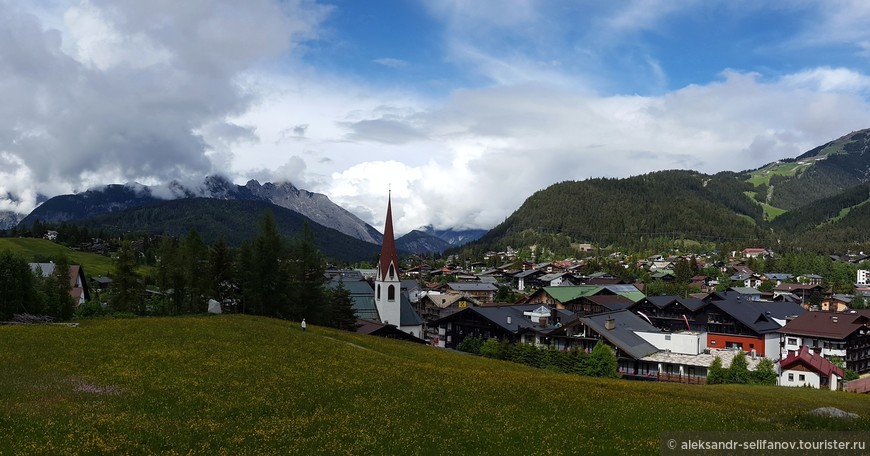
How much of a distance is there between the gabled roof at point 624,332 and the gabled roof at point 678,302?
20927 millimetres

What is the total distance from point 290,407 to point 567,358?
5035cm

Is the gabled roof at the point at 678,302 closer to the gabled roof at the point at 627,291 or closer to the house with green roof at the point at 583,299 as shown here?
the house with green roof at the point at 583,299

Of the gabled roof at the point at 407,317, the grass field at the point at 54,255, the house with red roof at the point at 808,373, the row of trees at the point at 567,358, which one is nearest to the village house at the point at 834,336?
the house with red roof at the point at 808,373

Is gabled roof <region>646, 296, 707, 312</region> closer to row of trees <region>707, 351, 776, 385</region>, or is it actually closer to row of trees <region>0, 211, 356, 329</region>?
row of trees <region>707, 351, 776, 385</region>

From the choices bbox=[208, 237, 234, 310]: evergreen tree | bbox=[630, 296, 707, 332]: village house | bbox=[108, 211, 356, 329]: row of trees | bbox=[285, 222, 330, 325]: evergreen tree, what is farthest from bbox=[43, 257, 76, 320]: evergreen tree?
bbox=[630, 296, 707, 332]: village house

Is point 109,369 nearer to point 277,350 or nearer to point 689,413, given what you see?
point 277,350

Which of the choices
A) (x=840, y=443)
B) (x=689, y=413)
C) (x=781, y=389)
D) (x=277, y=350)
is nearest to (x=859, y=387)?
(x=781, y=389)

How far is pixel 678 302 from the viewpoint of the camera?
351 ft

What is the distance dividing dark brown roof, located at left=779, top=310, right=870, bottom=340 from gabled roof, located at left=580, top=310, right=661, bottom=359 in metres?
23.3

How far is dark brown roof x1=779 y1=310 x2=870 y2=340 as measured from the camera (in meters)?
83.1

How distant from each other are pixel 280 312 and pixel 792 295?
139m

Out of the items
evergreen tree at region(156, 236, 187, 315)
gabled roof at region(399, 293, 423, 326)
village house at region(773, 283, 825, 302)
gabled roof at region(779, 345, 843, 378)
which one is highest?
evergreen tree at region(156, 236, 187, 315)

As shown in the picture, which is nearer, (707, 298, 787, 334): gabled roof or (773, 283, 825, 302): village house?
(707, 298, 787, 334): gabled roof

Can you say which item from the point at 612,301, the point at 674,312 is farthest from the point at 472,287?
the point at 674,312
